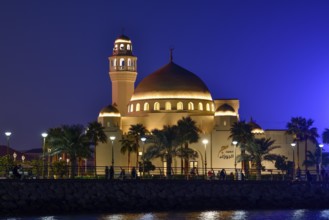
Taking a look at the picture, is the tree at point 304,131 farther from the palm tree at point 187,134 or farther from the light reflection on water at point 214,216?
the light reflection on water at point 214,216

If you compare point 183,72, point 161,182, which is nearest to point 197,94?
point 183,72

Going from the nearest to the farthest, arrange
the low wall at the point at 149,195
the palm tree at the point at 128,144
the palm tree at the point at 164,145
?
the low wall at the point at 149,195
the palm tree at the point at 164,145
the palm tree at the point at 128,144

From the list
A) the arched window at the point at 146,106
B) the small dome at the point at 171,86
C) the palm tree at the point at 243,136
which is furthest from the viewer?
the arched window at the point at 146,106

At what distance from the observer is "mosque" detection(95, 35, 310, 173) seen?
10050cm

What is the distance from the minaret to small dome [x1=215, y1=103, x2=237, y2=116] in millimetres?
12635

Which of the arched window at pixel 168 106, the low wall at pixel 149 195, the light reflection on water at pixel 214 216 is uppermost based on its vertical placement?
the arched window at pixel 168 106

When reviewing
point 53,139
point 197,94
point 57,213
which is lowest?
point 57,213

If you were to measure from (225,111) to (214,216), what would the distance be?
4452cm

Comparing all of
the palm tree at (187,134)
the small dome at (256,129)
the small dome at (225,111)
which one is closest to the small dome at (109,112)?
the small dome at (225,111)

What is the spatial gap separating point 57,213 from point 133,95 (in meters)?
50.9

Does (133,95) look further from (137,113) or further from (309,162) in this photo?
(309,162)

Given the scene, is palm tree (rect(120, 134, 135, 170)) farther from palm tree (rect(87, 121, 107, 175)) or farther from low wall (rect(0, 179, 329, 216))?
low wall (rect(0, 179, 329, 216))

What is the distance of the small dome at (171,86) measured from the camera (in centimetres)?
10688

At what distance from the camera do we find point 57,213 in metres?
59.2
